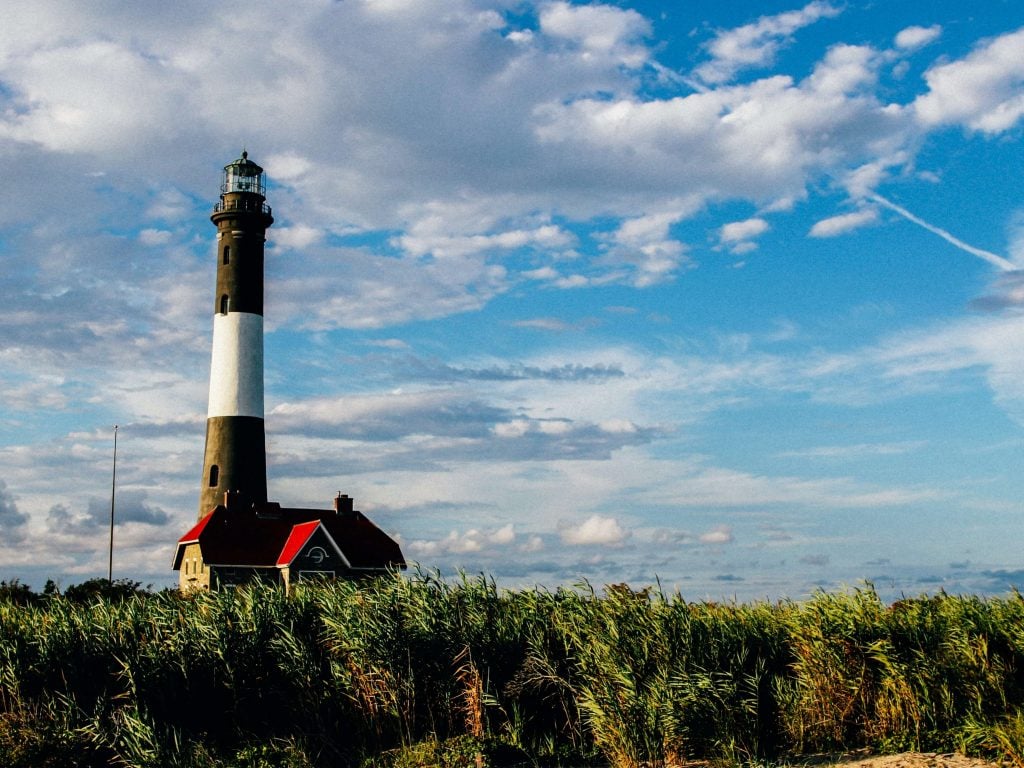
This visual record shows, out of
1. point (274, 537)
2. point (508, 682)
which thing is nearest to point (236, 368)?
point (274, 537)

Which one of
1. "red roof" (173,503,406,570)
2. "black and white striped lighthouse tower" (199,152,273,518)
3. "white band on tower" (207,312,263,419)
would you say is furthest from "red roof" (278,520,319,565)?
"white band on tower" (207,312,263,419)

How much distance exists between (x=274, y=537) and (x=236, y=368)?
24.3 ft

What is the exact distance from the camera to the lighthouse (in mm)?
43438

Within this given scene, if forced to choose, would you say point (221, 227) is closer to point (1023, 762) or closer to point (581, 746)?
point (581, 746)

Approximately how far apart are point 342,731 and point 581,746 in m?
3.70

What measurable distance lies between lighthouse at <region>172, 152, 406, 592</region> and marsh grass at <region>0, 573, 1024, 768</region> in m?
26.0

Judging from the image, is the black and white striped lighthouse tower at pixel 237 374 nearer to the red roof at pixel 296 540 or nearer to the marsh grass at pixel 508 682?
the red roof at pixel 296 540

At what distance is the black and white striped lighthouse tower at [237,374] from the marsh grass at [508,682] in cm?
2741

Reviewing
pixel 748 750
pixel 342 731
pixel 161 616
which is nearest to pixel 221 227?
pixel 161 616

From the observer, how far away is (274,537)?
44938 mm

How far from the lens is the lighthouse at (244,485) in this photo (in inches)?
1710

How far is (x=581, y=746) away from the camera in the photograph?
1590cm

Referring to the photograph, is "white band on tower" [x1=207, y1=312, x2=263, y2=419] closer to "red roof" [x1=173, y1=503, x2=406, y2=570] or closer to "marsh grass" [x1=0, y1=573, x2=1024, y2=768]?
"red roof" [x1=173, y1=503, x2=406, y2=570]

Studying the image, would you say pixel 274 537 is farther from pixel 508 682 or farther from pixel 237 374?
pixel 508 682
